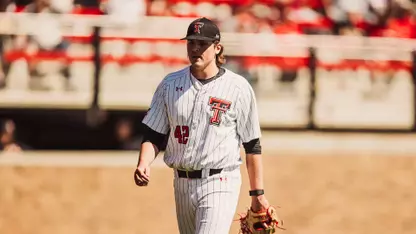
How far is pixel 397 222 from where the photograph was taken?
8.30 meters

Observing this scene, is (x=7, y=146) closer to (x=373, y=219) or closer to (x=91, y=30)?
(x=91, y=30)

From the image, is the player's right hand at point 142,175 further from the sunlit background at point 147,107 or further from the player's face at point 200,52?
the sunlit background at point 147,107

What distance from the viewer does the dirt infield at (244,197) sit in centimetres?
789

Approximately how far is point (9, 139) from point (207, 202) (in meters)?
4.68

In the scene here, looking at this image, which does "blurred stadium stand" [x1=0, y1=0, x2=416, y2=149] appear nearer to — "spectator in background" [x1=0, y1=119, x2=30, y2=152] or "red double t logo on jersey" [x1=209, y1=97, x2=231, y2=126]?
"spectator in background" [x1=0, y1=119, x2=30, y2=152]

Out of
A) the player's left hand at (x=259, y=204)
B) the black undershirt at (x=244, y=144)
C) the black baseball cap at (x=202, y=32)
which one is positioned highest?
the black baseball cap at (x=202, y=32)

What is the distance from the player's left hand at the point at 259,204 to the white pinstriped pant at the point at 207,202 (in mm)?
101

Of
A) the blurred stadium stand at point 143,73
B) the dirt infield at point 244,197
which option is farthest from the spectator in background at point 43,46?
the dirt infield at point 244,197

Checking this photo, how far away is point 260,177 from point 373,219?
3.87 m

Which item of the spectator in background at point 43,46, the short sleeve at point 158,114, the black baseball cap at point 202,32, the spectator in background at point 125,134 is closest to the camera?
the black baseball cap at point 202,32

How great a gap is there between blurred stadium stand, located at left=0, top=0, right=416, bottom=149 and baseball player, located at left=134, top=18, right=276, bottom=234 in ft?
14.1

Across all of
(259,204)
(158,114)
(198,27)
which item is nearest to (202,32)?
(198,27)

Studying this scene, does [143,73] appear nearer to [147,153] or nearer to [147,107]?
[147,107]

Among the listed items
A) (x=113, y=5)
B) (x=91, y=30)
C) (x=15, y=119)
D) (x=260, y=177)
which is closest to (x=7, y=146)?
(x=15, y=119)
